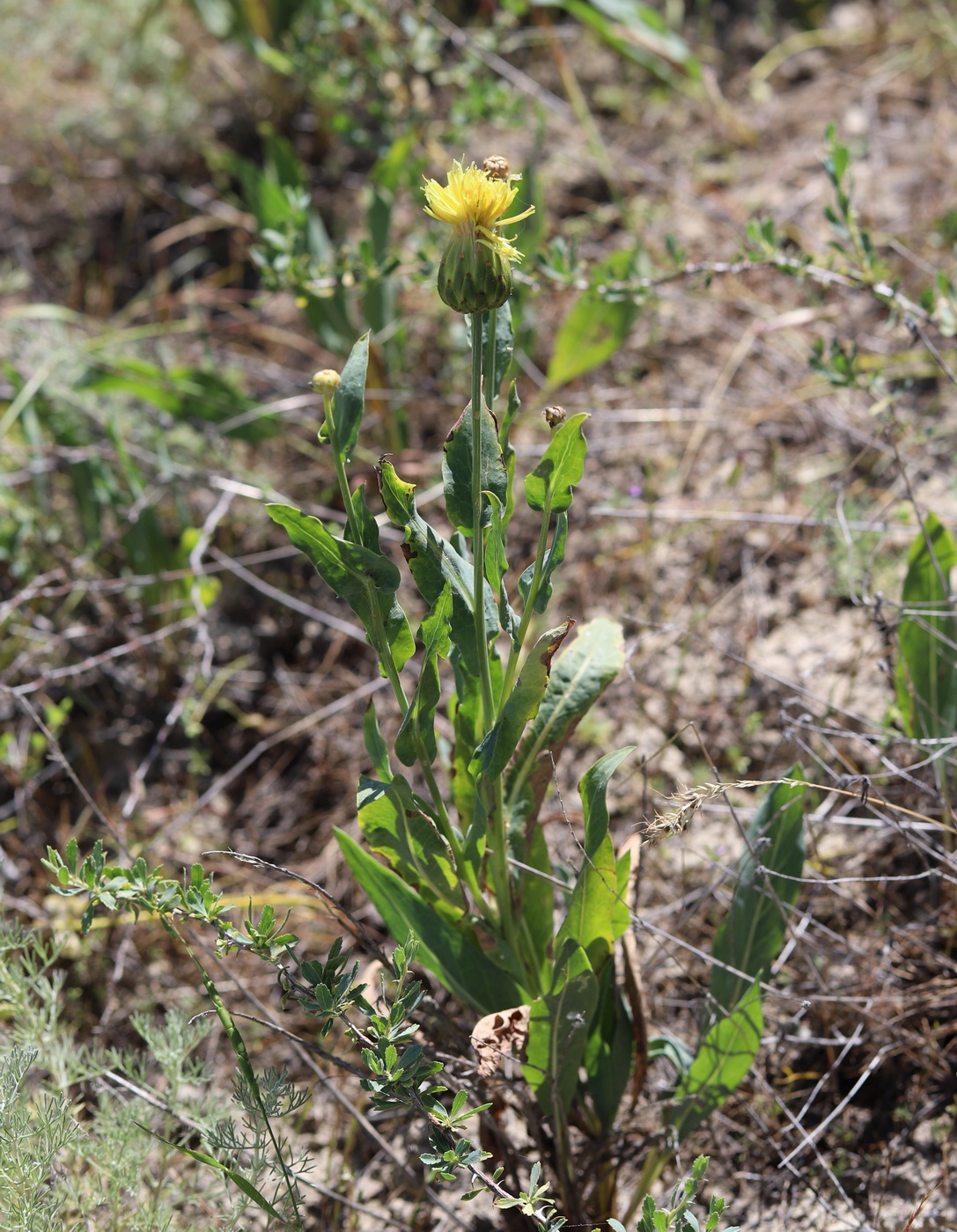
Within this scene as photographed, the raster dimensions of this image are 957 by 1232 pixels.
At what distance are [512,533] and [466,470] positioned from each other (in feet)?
4.68

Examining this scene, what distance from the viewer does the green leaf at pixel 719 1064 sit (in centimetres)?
135

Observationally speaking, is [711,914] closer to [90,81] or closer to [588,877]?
[588,877]

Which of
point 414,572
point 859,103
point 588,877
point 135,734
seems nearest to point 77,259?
point 135,734

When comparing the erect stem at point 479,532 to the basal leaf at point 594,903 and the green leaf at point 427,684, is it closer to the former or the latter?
the green leaf at point 427,684

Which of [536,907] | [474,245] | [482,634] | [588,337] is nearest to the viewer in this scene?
[474,245]

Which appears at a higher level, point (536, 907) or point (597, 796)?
point (597, 796)

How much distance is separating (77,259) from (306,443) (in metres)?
1.28

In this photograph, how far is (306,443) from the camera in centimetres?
284

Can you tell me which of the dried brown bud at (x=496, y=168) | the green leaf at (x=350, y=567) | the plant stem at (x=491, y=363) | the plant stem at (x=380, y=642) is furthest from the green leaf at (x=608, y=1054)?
the dried brown bud at (x=496, y=168)

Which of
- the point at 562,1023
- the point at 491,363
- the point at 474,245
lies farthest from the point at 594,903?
the point at 474,245

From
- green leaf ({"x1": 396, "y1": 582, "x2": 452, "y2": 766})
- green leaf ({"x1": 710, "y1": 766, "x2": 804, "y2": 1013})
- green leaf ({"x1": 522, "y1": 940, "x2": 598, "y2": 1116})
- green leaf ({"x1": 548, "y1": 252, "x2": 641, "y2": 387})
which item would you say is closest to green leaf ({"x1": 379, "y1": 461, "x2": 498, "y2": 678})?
green leaf ({"x1": 396, "y1": 582, "x2": 452, "y2": 766})

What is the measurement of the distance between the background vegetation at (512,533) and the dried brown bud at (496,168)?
70 centimetres

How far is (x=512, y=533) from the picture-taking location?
8.71 feet

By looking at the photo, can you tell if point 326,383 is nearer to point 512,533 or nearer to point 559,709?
point 559,709
